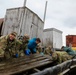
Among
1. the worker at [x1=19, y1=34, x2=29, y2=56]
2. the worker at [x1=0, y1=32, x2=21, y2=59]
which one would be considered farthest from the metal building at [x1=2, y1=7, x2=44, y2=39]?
the worker at [x1=0, y1=32, x2=21, y2=59]

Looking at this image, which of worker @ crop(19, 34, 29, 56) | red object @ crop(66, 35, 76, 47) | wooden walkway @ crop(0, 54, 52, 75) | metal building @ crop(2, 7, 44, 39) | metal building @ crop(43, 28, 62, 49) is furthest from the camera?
red object @ crop(66, 35, 76, 47)

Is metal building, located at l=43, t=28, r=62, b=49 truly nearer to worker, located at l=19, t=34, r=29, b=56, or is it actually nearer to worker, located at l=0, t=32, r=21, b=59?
worker, located at l=19, t=34, r=29, b=56

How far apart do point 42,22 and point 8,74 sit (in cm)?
1037

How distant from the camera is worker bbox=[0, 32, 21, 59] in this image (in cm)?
553

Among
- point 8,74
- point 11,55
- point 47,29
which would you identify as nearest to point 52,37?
point 47,29

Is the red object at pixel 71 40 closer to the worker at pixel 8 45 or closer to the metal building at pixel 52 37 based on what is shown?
the metal building at pixel 52 37

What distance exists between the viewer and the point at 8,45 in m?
5.80

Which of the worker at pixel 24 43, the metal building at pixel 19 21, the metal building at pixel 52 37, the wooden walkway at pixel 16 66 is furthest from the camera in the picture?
the metal building at pixel 52 37

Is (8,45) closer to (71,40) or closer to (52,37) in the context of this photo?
(52,37)

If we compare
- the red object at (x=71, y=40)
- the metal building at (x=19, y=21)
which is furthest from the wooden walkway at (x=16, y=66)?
the red object at (x=71, y=40)

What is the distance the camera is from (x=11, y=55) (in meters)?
6.03

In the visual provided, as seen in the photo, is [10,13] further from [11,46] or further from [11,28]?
[11,46]

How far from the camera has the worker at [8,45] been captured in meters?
5.53

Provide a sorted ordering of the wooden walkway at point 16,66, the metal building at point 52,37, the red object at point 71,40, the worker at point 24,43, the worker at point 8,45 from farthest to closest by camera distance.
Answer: the red object at point 71,40, the metal building at point 52,37, the worker at point 24,43, the worker at point 8,45, the wooden walkway at point 16,66
